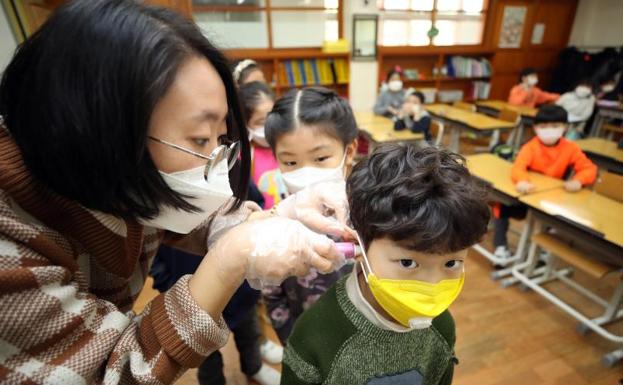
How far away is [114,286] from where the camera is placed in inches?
30.2

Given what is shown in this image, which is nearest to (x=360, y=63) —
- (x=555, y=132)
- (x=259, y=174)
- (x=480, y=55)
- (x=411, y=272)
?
(x=480, y=55)

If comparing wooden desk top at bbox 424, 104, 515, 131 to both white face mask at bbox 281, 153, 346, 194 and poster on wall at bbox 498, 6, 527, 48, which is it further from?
white face mask at bbox 281, 153, 346, 194

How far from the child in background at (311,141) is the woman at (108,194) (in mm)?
500

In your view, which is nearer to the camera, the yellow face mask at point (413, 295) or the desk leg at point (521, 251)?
the yellow face mask at point (413, 295)

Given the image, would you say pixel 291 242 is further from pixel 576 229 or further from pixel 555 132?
pixel 555 132

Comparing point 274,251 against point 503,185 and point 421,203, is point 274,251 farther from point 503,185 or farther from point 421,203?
point 503,185

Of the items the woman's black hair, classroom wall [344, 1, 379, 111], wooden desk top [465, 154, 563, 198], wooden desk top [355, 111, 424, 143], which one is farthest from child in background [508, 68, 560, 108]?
the woman's black hair

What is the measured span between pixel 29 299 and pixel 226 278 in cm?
30

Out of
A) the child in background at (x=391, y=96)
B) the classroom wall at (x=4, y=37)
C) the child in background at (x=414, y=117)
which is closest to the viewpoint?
the classroom wall at (x=4, y=37)

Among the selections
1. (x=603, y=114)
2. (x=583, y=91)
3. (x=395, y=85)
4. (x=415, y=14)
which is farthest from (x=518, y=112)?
(x=415, y=14)

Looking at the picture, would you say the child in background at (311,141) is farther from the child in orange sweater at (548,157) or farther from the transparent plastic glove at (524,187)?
the child in orange sweater at (548,157)

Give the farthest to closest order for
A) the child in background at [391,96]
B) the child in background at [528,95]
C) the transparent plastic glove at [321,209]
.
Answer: the child in background at [528,95], the child in background at [391,96], the transparent plastic glove at [321,209]

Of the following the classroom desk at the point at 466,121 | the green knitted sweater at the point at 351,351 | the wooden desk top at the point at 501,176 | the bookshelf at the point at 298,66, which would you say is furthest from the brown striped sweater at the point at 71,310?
the bookshelf at the point at 298,66

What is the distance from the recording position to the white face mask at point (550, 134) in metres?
2.65
